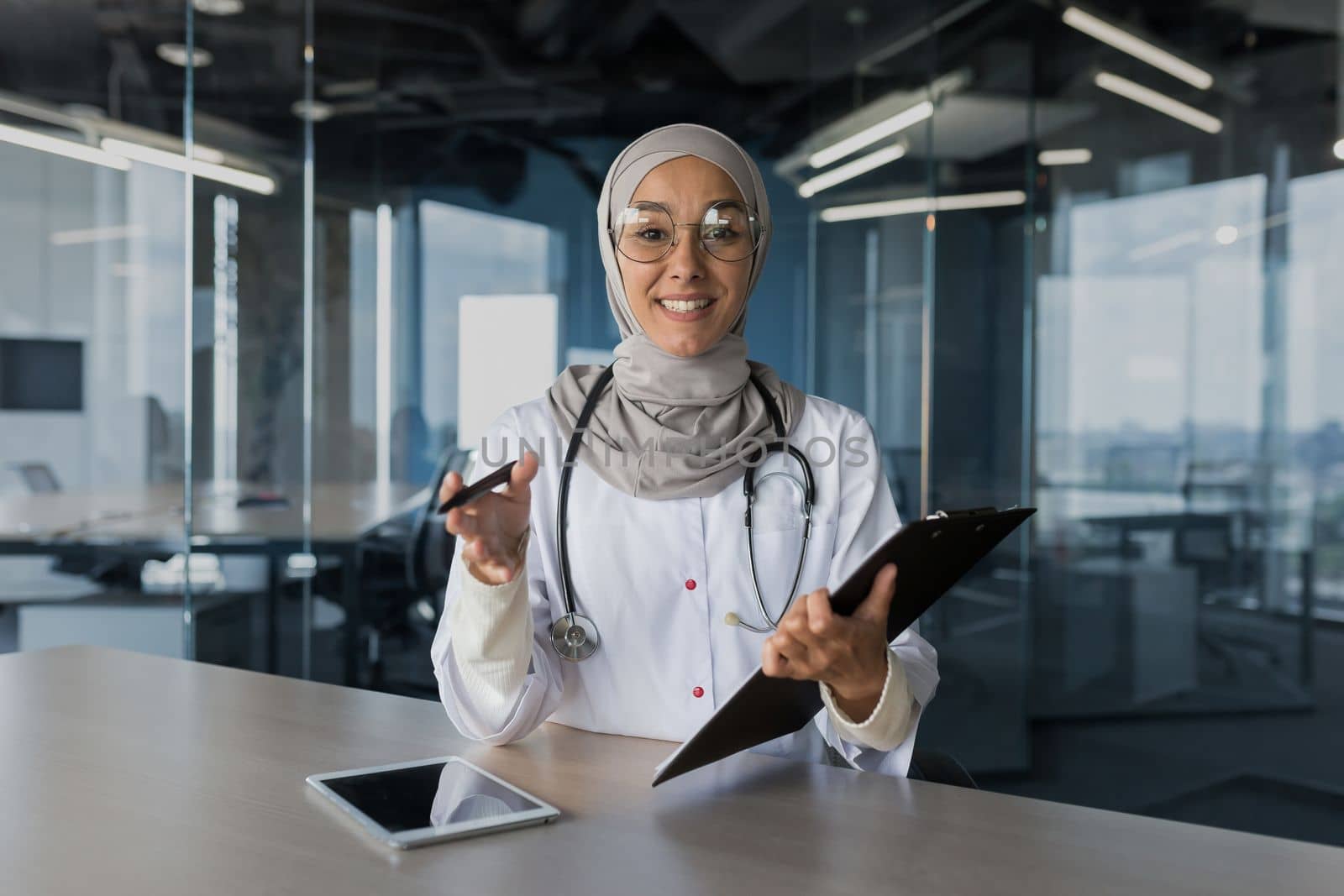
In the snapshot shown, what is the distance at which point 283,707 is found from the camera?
129 centimetres

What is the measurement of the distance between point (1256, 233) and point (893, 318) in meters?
1.21

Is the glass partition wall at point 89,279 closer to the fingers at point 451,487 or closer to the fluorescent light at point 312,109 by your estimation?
the fluorescent light at point 312,109

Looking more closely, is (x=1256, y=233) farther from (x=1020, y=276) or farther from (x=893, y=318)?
(x=893, y=318)

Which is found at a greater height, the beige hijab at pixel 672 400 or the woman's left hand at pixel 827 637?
the beige hijab at pixel 672 400

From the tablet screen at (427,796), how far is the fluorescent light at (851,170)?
3.15m

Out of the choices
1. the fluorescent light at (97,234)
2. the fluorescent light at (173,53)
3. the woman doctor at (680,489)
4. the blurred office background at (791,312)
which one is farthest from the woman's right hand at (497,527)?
the fluorescent light at (173,53)

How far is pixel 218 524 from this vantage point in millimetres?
3752

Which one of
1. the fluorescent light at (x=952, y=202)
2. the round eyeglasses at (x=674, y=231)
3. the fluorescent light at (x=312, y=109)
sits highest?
A: the fluorescent light at (x=312, y=109)

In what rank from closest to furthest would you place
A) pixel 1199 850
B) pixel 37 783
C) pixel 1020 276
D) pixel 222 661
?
pixel 1199 850 < pixel 37 783 < pixel 1020 276 < pixel 222 661

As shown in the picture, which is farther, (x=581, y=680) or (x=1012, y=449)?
(x=1012, y=449)

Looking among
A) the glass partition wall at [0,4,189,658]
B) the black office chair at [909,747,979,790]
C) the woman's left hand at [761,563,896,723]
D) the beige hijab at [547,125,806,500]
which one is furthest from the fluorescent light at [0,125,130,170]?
the woman's left hand at [761,563,896,723]

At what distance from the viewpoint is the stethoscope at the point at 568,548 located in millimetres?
1313

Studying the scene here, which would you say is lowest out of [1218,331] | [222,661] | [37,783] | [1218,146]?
[222,661]

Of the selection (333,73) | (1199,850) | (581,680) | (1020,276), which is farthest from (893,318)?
(1199,850)
